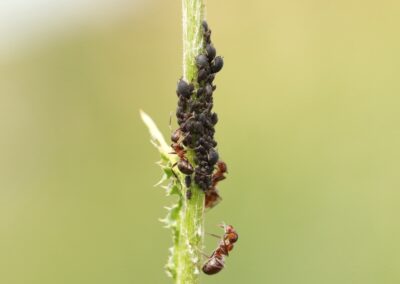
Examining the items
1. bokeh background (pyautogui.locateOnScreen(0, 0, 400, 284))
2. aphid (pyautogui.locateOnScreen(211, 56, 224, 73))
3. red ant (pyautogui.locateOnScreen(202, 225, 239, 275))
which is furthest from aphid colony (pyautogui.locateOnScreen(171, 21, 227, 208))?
bokeh background (pyautogui.locateOnScreen(0, 0, 400, 284))

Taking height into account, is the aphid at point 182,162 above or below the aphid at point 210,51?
below

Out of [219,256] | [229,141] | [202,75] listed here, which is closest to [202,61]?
[202,75]

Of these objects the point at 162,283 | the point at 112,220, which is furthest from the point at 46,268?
the point at 162,283

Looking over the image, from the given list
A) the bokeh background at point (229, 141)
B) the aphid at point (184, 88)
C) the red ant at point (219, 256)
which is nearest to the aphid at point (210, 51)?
the aphid at point (184, 88)

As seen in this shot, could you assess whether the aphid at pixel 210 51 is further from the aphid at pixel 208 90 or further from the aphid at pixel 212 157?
the aphid at pixel 212 157

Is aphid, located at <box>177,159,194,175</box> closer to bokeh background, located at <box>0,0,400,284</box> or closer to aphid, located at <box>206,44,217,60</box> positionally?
aphid, located at <box>206,44,217,60</box>
